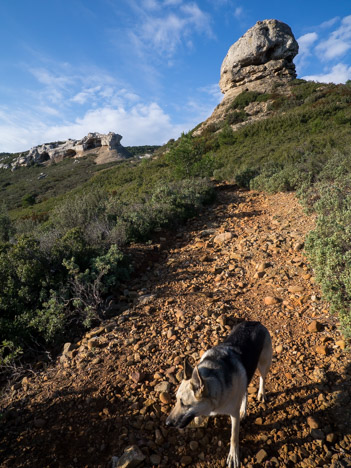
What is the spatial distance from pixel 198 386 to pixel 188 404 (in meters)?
0.20

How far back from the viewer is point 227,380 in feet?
6.19

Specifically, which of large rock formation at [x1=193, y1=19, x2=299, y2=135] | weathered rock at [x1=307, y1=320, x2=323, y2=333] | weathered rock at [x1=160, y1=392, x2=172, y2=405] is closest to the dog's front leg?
weathered rock at [x1=160, y1=392, x2=172, y2=405]

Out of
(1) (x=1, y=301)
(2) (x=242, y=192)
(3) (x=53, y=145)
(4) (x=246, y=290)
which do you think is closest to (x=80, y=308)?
(1) (x=1, y=301)

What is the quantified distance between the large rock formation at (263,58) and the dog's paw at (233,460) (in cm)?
3450

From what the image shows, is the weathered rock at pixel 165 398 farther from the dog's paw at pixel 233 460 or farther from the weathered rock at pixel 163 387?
the dog's paw at pixel 233 460

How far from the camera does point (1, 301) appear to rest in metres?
3.47

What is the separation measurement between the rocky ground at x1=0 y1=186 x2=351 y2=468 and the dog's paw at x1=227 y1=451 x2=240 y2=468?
0.25 feet

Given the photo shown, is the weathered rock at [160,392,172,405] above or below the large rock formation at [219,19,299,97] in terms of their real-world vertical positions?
below

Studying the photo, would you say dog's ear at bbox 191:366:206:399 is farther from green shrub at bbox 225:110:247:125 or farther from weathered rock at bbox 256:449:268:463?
green shrub at bbox 225:110:247:125

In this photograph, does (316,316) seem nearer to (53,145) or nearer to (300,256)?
(300,256)

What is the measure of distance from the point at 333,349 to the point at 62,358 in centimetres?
327

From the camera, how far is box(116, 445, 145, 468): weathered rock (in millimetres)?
1926

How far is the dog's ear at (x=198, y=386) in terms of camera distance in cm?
169

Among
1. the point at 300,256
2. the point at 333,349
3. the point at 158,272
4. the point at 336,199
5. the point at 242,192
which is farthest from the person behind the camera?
the point at 242,192
